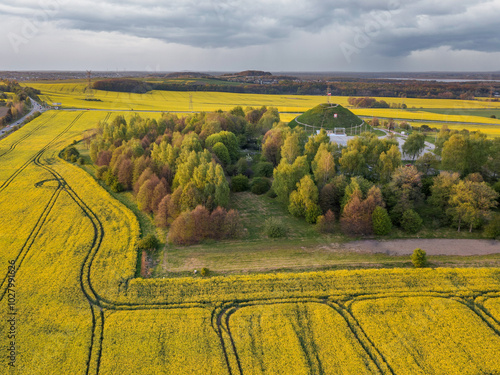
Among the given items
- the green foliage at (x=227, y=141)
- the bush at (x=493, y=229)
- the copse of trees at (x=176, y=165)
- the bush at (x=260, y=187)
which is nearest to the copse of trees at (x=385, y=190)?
the bush at (x=493, y=229)

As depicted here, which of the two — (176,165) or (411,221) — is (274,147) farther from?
(411,221)

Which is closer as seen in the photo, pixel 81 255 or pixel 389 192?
pixel 81 255

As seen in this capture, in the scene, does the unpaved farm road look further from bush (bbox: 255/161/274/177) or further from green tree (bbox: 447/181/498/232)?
bush (bbox: 255/161/274/177)

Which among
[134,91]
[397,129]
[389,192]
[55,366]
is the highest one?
[134,91]

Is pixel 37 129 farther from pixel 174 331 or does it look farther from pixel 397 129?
pixel 397 129

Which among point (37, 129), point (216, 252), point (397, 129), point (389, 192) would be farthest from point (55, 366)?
point (397, 129)

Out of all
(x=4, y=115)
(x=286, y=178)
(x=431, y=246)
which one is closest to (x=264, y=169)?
(x=286, y=178)
